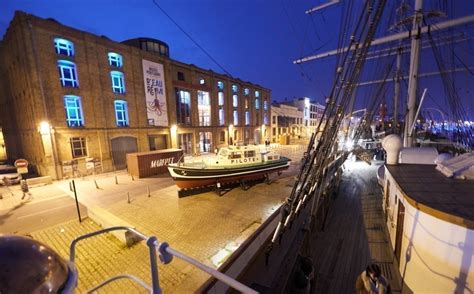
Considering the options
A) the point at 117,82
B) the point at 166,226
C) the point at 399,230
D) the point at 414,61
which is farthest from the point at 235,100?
the point at 399,230

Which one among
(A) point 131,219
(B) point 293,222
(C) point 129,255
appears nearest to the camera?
(C) point 129,255

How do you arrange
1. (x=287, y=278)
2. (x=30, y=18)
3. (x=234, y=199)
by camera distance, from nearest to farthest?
1. (x=287, y=278)
2. (x=234, y=199)
3. (x=30, y=18)

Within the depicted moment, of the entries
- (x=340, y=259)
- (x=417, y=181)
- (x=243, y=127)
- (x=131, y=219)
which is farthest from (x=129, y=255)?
(x=243, y=127)

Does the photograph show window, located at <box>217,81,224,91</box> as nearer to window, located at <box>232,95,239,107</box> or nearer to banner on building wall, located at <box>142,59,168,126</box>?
window, located at <box>232,95,239,107</box>

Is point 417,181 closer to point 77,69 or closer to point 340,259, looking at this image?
point 340,259

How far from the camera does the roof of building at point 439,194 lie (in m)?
4.04

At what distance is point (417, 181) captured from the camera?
6.15m

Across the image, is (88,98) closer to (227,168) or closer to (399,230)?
(227,168)

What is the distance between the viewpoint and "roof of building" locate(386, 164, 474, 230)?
4.04 m

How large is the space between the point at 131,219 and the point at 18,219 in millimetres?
6219

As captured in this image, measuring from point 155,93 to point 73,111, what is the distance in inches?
336

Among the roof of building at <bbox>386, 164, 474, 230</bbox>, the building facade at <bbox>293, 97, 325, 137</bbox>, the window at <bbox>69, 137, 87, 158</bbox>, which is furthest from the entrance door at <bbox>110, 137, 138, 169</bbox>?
the building facade at <bbox>293, 97, 325, 137</bbox>

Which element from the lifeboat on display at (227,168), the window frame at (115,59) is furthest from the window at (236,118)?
the lifeboat on display at (227,168)

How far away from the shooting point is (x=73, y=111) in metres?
18.4
